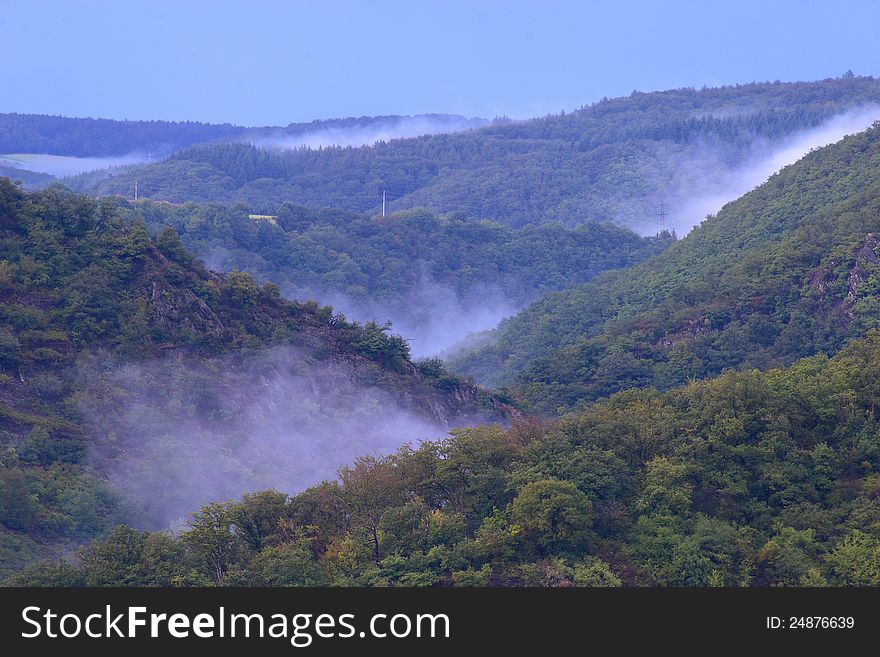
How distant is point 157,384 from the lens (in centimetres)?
5953

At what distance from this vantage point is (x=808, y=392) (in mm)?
48000

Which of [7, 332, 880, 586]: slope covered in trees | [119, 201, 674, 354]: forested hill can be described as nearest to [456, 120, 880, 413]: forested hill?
[7, 332, 880, 586]: slope covered in trees

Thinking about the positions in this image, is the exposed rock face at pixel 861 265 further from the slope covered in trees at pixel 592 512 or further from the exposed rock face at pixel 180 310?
the exposed rock face at pixel 180 310

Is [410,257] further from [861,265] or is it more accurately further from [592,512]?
[592,512]

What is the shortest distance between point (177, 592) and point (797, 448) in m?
22.8

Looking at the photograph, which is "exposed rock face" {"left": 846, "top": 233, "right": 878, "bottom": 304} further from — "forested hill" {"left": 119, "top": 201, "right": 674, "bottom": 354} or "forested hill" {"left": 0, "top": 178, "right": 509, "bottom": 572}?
"forested hill" {"left": 119, "top": 201, "right": 674, "bottom": 354}

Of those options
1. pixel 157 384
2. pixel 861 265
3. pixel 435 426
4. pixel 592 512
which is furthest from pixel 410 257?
pixel 592 512

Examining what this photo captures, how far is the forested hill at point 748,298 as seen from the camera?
77750 mm

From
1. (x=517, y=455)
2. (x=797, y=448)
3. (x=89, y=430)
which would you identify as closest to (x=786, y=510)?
(x=797, y=448)

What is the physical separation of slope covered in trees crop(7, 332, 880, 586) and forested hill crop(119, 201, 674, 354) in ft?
319

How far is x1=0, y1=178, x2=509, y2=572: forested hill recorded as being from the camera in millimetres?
51125

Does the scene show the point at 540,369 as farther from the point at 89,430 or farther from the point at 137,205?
the point at 137,205

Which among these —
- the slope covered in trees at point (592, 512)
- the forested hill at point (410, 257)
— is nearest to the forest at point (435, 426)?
the slope covered in trees at point (592, 512)

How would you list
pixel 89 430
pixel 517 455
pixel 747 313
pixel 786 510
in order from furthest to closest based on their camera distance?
pixel 747 313 < pixel 89 430 < pixel 517 455 < pixel 786 510
